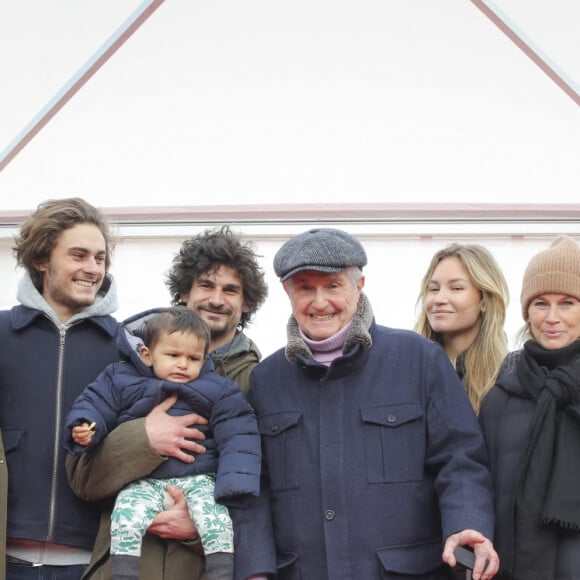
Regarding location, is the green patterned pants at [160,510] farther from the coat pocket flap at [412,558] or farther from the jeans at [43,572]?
the coat pocket flap at [412,558]

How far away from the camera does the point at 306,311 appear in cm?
241

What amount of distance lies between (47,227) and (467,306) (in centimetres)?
145

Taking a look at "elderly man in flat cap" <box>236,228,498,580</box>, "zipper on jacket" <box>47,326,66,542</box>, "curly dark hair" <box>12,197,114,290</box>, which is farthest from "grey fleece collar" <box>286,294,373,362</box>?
"curly dark hair" <box>12,197,114,290</box>

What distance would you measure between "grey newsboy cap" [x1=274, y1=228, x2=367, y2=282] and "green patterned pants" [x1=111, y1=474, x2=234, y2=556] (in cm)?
62

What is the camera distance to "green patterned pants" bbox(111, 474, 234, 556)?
2234 mm

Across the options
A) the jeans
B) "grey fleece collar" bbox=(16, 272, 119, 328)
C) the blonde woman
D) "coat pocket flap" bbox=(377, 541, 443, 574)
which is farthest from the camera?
the blonde woman

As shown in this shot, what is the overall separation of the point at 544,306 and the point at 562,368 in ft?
0.71

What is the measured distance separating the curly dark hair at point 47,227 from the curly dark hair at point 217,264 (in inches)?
14.2

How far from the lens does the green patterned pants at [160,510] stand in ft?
7.33

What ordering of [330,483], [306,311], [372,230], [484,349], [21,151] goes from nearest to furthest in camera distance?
1. [330,483]
2. [306,311]
3. [484,349]
4. [372,230]
5. [21,151]

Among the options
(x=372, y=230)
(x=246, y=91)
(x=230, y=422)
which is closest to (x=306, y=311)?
(x=230, y=422)

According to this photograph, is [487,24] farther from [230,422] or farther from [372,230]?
[230,422]

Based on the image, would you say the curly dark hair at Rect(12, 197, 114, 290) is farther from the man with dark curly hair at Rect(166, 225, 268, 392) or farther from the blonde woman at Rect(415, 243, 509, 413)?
the blonde woman at Rect(415, 243, 509, 413)

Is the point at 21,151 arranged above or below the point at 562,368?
above
